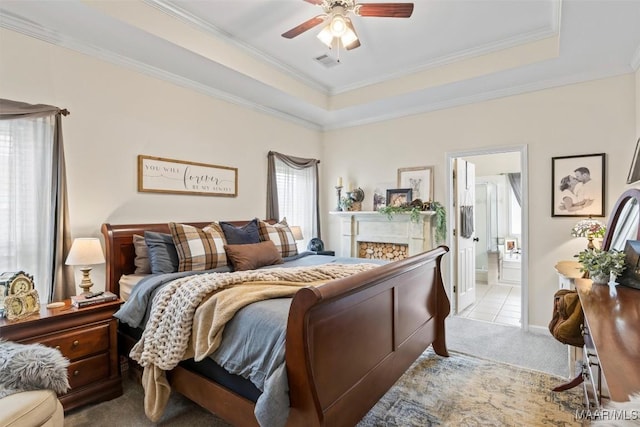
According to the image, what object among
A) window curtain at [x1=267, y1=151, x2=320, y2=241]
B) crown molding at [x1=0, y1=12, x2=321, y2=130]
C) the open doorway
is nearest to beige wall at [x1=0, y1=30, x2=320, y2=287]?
crown molding at [x1=0, y1=12, x2=321, y2=130]

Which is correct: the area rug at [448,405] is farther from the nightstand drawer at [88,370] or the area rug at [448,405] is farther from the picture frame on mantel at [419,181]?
the picture frame on mantel at [419,181]

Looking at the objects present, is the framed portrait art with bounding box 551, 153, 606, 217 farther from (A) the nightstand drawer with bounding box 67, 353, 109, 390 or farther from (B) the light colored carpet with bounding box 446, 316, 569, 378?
(A) the nightstand drawer with bounding box 67, 353, 109, 390

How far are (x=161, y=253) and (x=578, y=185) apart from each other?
413 centimetres

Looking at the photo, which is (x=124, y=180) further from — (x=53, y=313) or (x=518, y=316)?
(x=518, y=316)

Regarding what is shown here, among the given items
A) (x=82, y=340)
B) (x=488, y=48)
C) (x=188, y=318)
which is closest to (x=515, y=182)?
(x=488, y=48)

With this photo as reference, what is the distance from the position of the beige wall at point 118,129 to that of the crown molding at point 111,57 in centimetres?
5

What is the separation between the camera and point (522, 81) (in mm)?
3463

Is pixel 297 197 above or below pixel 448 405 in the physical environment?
above

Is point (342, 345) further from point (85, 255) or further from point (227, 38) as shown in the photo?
point (227, 38)

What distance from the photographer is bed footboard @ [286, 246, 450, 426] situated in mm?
1412

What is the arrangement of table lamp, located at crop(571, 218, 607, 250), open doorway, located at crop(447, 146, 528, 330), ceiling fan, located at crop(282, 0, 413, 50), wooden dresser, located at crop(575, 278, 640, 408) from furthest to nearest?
open doorway, located at crop(447, 146, 528, 330) < table lamp, located at crop(571, 218, 607, 250) < ceiling fan, located at crop(282, 0, 413, 50) < wooden dresser, located at crop(575, 278, 640, 408)

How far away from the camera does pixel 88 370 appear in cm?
223

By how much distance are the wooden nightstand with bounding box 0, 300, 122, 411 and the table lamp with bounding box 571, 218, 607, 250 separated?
13.4ft

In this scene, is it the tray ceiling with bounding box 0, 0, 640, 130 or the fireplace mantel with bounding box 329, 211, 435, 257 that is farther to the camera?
the fireplace mantel with bounding box 329, 211, 435, 257
